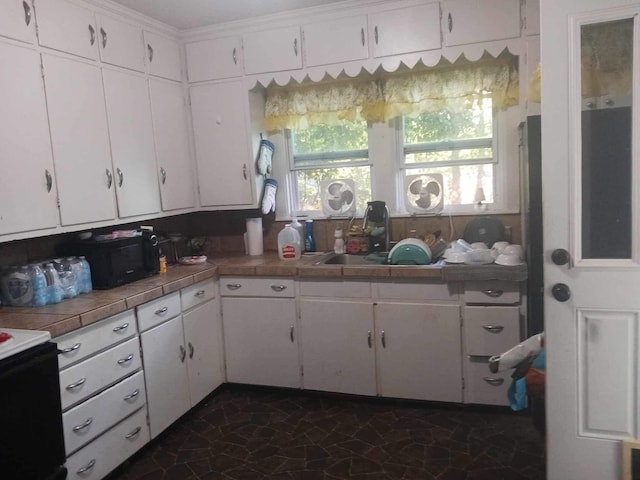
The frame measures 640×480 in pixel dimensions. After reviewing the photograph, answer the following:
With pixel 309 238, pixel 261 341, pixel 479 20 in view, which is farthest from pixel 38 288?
pixel 479 20

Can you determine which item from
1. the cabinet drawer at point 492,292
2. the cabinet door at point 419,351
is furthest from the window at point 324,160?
the cabinet drawer at point 492,292

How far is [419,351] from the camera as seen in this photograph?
293 centimetres

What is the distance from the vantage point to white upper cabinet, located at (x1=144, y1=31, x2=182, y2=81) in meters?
3.19

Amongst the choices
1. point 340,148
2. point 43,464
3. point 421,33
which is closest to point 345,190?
point 340,148

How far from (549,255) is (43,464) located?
2101 millimetres

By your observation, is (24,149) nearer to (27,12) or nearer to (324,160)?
(27,12)

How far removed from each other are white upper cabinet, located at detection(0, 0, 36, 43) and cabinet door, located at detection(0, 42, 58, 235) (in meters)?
0.06

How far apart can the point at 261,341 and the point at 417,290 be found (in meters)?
1.08

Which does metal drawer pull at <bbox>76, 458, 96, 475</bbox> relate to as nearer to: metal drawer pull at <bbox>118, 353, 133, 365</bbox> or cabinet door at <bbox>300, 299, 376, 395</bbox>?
metal drawer pull at <bbox>118, 353, 133, 365</bbox>

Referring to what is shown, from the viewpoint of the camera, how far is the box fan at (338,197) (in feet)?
11.6

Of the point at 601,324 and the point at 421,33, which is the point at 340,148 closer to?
the point at 421,33

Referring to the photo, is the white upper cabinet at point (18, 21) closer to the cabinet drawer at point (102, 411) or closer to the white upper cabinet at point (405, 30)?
the cabinet drawer at point (102, 411)

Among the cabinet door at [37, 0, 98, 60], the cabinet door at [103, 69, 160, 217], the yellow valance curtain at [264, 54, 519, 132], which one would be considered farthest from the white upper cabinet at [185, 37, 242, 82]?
the cabinet door at [37, 0, 98, 60]

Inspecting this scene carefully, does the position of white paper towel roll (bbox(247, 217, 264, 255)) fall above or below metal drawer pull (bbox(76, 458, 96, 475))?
above
